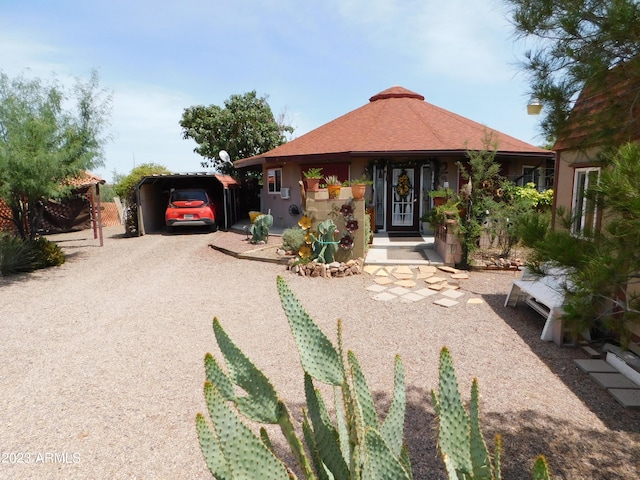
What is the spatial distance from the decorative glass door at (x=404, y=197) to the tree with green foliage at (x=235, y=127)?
42.2 ft

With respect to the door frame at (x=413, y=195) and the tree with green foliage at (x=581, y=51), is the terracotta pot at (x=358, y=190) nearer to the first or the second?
the door frame at (x=413, y=195)

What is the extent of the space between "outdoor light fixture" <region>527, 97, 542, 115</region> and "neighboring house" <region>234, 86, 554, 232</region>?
9962 mm

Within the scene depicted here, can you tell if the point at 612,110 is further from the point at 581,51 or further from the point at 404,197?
the point at 404,197

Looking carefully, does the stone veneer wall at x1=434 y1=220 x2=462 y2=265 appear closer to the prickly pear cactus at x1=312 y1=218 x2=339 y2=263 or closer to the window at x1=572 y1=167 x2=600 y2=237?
the prickly pear cactus at x1=312 y1=218 x2=339 y2=263

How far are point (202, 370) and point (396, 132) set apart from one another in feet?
39.9

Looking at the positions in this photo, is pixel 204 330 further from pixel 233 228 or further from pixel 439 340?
pixel 233 228

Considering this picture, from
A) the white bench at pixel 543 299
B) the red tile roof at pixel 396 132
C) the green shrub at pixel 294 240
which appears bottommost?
the white bench at pixel 543 299

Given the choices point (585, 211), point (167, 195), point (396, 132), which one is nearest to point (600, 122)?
point (585, 211)

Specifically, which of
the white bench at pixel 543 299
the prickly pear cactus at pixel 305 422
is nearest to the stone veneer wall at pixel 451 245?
the white bench at pixel 543 299

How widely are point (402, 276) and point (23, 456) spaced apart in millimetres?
6685

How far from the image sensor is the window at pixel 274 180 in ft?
52.5

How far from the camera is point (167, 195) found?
18.9 m

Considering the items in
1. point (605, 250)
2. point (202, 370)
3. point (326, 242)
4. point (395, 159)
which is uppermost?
point (395, 159)

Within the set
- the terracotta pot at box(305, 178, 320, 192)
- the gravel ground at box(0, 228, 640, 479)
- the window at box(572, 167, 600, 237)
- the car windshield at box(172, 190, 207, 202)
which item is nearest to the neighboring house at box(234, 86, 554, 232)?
the car windshield at box(172, 190, 207, 202)
